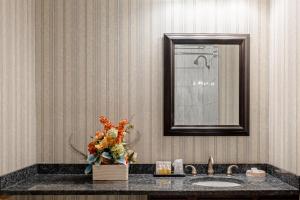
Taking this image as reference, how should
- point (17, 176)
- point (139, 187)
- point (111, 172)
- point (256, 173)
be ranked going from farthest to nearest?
point (256, 173) < point (111, 172) < point (17, 176) < point (139, 187)

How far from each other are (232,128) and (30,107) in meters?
1.61

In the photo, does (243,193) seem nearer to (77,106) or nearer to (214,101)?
(214,101)

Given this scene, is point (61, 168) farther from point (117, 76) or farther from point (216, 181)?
point (216, 181)

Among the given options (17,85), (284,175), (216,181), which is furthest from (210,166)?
(17,85)

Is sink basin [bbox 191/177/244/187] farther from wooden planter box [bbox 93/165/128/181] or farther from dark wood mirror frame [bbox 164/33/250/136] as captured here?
wooden planter box [bbox 93/165/128/181]

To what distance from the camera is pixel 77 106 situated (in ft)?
10.7

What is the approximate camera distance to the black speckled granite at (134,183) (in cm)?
263

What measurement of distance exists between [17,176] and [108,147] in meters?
0.67

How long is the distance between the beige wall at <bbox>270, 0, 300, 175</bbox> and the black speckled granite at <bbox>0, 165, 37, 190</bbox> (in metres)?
1.89

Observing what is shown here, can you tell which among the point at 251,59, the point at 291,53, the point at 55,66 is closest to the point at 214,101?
the point at 251,59

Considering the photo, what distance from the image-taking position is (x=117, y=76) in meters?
3.26

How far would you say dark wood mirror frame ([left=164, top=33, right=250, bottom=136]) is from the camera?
321 cm

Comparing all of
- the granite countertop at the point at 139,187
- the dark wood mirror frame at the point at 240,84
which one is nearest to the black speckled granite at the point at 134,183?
the granite countertop at the point at 139,187

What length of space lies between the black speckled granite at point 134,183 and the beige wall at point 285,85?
15 centimetres
